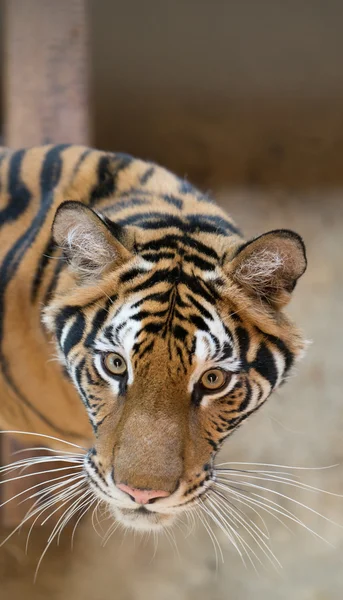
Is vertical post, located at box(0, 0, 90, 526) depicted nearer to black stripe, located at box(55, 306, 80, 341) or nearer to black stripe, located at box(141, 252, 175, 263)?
black stripe, located at box(55, 306, 80, 341)

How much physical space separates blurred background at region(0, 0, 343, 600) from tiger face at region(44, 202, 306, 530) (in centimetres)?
89

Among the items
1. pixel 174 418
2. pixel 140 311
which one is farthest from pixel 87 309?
pixel 174 418

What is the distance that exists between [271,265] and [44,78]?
1.21 metres

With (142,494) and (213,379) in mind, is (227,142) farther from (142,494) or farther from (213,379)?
(142,494)

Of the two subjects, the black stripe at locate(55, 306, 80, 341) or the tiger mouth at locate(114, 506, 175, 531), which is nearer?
the tiger mouth at locate(114, 506, 175, 531)

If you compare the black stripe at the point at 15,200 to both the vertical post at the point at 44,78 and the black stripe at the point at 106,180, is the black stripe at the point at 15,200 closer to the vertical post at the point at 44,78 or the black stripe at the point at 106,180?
the black stripe at the point at 106,180

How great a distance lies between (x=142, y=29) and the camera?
327cm

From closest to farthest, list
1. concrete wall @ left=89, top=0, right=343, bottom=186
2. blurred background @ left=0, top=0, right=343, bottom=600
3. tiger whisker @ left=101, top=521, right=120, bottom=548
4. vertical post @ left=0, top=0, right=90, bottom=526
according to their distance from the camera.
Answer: tiger whisker @ left=101, top=521, right=120, bottom=548, vertical post @ left=0, top=0, right=90, bottom=526, blurred background @ left=0, top=0, right=343, bottom=600, concrete wall @ left=89, top=0, right=343, bottom=186

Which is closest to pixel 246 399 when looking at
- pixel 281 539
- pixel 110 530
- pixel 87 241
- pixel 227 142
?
pixel 87 241

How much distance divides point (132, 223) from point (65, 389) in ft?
1.50

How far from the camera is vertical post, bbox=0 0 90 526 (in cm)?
213

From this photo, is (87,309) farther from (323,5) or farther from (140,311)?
(323,5)

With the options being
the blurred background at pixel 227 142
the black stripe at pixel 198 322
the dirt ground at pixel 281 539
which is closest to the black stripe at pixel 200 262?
the black stripe at pixel 198 322

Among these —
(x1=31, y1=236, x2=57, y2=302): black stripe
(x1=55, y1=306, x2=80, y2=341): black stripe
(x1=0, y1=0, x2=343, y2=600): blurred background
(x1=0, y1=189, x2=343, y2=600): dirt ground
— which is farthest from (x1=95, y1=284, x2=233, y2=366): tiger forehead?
(x1=0, y1=0, x2=343, y2=600): blurred background
